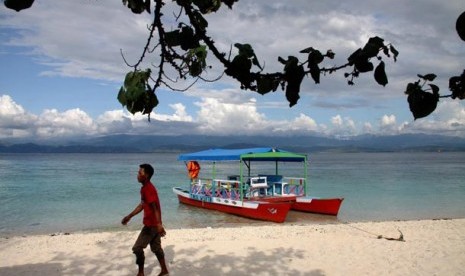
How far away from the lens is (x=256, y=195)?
19750 millimetres

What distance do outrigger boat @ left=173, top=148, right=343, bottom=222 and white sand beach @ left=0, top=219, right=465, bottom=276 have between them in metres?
3.66

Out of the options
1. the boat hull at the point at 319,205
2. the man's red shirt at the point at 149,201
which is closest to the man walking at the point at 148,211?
the man's red shirt at the point at 149,201

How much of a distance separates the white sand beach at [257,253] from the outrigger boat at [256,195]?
366 centimetres

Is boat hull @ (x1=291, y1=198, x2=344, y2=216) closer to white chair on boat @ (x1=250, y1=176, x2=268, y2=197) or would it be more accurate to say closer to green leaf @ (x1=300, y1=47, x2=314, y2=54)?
white chair on boat @ (x1=250, y1=176, x2=268, y2=197)

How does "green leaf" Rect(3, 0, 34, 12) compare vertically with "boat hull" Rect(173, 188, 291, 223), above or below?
above

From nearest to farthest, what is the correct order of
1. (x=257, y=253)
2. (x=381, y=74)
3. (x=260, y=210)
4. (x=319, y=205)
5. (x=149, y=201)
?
(x=381, y=74)
(x=149, y=201)
(x=257, y=253)
(x=260, y=210)
(x=319, y=205)

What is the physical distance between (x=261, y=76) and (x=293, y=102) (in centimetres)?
24

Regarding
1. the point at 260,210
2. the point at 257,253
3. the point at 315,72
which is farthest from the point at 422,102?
the point at 260,210

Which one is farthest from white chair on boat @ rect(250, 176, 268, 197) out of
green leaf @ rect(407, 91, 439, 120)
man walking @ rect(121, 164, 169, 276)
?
green leaf @ rect(407, 91, 439, 120)

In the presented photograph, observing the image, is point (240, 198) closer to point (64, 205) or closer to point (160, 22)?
point (64, 205)

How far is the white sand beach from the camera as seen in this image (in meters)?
8.82

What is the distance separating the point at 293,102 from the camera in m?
1.58

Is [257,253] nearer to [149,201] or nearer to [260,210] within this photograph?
[149,201]

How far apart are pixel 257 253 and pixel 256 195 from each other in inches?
376
